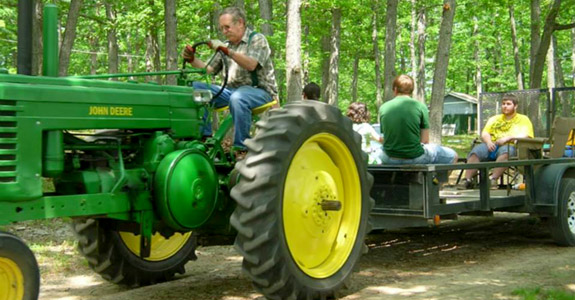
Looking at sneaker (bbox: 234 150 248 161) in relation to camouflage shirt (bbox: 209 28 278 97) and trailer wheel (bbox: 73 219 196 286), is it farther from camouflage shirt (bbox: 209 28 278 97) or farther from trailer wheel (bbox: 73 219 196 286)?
trailer wheel (bbox: 73 219 196 286)

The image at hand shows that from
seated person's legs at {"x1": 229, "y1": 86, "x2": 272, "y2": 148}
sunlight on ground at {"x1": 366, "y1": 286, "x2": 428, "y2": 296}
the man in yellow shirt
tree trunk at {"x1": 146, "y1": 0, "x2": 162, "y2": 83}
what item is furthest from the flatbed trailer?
tree trunk at {"x1": 146, "y1": 0, "x2": 162, "y2": 83}

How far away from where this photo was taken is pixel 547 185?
24.3 feet

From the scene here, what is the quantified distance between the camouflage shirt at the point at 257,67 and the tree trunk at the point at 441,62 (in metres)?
9.51

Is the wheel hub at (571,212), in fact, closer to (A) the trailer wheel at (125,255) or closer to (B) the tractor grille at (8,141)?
(A) the trailer wheel at (125,255)

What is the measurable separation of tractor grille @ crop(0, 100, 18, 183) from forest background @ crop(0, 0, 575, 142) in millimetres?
8209

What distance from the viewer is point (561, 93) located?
38.2 feet

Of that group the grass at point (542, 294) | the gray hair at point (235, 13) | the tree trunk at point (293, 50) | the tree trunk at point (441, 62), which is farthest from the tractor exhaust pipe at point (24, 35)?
the tree trunk at point (441, 62)

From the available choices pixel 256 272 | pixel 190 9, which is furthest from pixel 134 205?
pixel 190 9

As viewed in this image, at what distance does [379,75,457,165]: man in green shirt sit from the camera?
652 cm

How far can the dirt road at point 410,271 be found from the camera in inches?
208

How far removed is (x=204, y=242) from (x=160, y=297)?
80cm

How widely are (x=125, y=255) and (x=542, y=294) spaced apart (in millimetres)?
3242

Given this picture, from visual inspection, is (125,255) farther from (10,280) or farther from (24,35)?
(24,35)

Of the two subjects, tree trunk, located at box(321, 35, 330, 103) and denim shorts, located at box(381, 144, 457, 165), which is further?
tree trunk, located at box(321, 35, 330, 103)
